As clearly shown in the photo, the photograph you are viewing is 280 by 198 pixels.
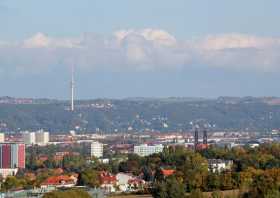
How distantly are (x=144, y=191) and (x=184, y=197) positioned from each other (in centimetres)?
1424

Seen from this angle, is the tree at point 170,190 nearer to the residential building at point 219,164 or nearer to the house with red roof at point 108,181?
the house with red roof at point 108,181

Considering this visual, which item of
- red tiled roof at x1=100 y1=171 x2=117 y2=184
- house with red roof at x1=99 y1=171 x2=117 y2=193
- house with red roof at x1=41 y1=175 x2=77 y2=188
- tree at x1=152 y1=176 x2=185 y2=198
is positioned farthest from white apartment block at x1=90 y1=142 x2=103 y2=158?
tree at x1=152 y1=176 x2=185 y2=198

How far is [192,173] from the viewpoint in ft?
254

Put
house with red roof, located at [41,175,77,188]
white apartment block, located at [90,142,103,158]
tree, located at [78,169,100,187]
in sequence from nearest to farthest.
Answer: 1. tree, located at [78,169,100,187]
2. house with red roof, located at [41,175,77,188]
3. white apartment block, located at [90,142,103,158]

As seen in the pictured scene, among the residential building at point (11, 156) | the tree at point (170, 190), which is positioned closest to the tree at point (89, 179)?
the tree at point (170, 190)

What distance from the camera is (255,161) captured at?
294 feet

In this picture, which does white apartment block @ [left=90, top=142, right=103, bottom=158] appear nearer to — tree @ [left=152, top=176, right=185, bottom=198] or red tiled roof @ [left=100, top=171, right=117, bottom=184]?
red tiled roof @ [left=100, top=171, right=117, bottom=184]

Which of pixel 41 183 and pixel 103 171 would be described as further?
pixel 103 171

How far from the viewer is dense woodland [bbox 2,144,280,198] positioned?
64.4 meters

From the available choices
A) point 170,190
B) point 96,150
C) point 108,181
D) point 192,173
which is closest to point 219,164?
point 108,181

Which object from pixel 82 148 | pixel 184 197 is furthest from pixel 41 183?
pixel 82 148

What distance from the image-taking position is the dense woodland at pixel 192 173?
64.4 m

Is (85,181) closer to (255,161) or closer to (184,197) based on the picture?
(255,161)

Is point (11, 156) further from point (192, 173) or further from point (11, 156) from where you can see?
point (192, 173)
